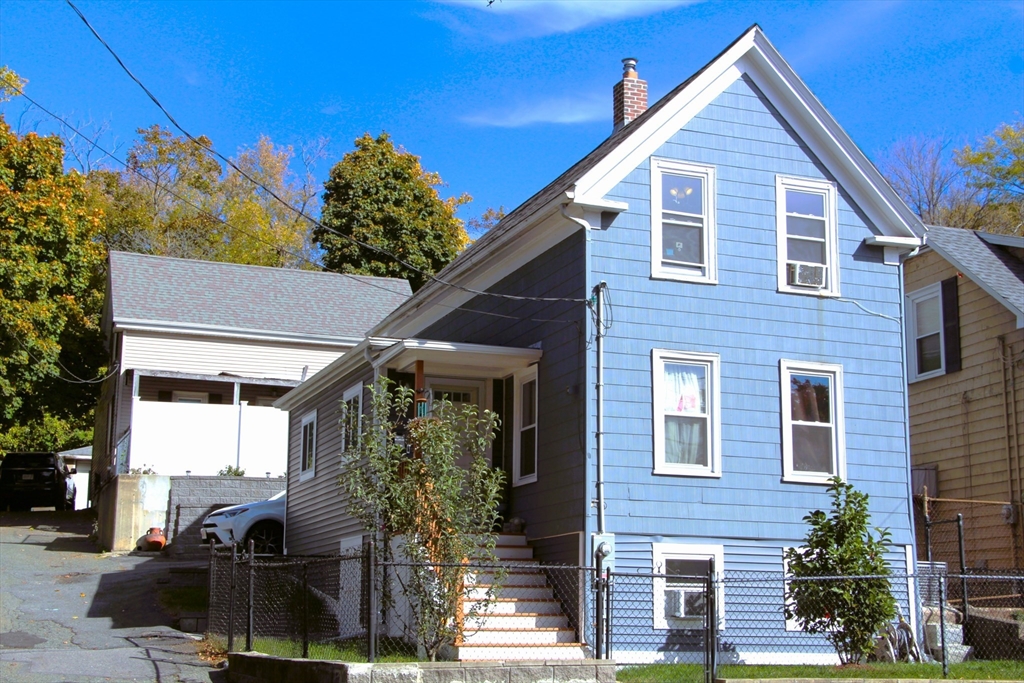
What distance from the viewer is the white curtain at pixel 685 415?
49.8 feet

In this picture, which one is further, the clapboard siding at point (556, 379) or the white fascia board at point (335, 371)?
the white fascia board at point (335, 371)

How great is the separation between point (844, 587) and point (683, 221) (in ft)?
17.9

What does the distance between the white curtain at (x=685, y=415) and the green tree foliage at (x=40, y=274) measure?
20.7m

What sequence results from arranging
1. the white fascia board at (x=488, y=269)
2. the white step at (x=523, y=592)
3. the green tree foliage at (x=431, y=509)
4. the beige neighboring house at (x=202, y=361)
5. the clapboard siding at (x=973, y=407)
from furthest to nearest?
the beige neighboring house at (x=202, y=361)
the clapboard siding at (x=973, y=407)
the white fascia board at (x=488, y=269)
the white step at (x=523, y=592)
the green tree foliage at (x=431, y=509)

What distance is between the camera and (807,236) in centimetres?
1664

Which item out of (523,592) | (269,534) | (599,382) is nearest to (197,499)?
(269,534)

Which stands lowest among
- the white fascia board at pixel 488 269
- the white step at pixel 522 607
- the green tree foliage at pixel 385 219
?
the white step at pixel 522 607

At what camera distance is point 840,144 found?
16.8 m

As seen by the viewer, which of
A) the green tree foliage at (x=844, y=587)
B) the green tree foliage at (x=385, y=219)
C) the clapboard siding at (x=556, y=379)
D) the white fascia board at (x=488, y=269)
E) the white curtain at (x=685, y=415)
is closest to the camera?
the green tree foliage at (x=844, y=587)

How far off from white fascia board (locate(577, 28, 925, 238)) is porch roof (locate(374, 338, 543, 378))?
2.90 meters

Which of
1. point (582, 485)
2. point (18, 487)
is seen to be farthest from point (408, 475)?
point (18, 487)

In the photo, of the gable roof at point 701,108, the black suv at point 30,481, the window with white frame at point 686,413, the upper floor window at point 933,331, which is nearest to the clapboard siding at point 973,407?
the upper floor window at point 933,331

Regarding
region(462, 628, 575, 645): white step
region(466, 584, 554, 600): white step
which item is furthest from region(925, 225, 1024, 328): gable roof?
region(462, 628, 575, 645): white step

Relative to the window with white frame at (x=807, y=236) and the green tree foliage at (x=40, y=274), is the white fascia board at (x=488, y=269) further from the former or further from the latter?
the green tree foliage at (x=40, y=274)
